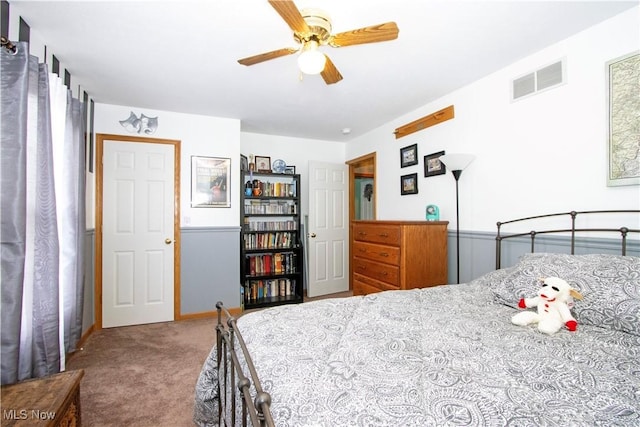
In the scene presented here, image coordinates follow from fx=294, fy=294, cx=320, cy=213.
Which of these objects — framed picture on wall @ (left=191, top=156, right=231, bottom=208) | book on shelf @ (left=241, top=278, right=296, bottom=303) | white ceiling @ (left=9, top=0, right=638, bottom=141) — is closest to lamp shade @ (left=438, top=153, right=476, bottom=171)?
white ceiling @ (left=9, top=0, right=638, bottom=141)

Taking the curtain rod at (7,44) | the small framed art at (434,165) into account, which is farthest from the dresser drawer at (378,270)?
the curtain rod at (7,44)

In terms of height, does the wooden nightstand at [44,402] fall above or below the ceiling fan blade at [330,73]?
below

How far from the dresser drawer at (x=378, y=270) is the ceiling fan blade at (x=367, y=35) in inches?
70.6

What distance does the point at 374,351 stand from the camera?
1.04m

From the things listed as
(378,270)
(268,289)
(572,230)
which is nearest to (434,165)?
(378,270)

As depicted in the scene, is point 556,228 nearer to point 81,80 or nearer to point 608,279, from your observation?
point 608,279

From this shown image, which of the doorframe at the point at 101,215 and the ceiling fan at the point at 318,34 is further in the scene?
the doorframe at the point at 101,215

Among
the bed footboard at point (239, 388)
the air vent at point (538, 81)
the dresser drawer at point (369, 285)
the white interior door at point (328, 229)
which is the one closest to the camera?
the bed footboard at point (239, 388)

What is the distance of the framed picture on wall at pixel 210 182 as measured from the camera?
3.57 m

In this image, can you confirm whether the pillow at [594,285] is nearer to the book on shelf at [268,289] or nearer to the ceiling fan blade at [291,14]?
the ceiling fan blade at [291,14]

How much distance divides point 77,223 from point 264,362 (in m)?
2.24

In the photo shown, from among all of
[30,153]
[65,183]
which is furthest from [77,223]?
[30,153]

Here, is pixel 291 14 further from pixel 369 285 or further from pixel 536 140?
pixel 369 285

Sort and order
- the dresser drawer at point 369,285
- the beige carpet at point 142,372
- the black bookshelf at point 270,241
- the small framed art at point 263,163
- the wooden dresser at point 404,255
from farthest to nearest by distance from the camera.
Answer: the small framed art at point 263,163, the black bookshelf at point 270,241, the dresser drawer at point 369,285, the wooden dresser at point 404,255, the beige carpet at point 142,372
